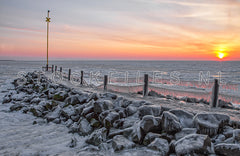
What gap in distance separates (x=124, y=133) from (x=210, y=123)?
2.18 metres

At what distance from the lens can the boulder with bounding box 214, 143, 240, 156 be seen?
11.1 feet

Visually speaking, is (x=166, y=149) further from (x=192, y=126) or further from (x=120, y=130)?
(x=120, y=130)

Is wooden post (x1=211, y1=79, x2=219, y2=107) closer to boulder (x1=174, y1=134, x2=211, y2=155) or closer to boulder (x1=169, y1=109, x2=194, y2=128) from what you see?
boulder (x1=169, y1=109, x2=194, y2=128)

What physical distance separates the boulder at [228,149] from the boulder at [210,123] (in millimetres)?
671

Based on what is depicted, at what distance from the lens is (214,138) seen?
4.15 meters

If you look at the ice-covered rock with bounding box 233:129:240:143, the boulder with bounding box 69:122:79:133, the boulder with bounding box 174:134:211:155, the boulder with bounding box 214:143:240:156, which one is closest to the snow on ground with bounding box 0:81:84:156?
the boulder with bounding box 69:122:79:133

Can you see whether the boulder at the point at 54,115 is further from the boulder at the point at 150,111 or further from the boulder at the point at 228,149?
the boulder at the point at 228,149

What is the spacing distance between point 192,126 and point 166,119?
73 centimetres

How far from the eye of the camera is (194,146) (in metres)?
3.45

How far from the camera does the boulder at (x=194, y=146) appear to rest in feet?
11.2

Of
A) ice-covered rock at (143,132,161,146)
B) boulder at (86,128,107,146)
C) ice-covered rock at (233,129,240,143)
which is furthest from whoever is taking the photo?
boulder at (86,128,107,146)

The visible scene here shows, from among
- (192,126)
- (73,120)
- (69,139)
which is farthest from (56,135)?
(192,126)

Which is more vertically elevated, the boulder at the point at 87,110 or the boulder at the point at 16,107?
the boulder at the point at 87,110

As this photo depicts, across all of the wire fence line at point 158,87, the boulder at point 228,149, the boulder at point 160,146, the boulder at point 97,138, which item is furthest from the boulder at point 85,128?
the wire fence line at point 158,87
